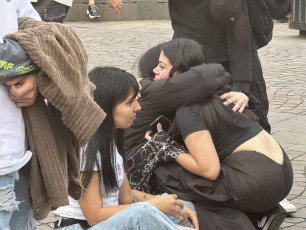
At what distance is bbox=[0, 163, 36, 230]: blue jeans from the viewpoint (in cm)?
246

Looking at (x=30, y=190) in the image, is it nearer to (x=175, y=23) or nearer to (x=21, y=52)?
(x=21, y=52)

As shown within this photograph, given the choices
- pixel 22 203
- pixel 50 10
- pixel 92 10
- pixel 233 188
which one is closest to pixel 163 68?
pixel 233 188

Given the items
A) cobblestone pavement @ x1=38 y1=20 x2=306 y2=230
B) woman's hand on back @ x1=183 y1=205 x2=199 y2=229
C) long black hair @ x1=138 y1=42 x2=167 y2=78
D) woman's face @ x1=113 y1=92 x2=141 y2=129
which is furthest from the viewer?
cobblestone pavement @ x1=38 y1=20 x2=306 y2=230

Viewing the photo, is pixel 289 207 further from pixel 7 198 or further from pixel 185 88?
pixel 7 198

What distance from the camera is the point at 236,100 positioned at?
14.2 feet

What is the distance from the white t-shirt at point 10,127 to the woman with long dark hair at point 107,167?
2.93ft

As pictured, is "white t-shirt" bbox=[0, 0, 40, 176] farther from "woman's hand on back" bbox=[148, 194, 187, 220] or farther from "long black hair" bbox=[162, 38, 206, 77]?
"long black hair" bbox=[162, 38, 206, 77]

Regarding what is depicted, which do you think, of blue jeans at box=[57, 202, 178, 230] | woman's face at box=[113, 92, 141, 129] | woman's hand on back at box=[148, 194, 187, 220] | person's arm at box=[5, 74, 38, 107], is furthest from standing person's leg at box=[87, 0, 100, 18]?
person's arm at box=[5, 74, 38, 107]

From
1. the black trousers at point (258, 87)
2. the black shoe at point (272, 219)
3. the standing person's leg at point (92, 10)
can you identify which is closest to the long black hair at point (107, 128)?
the black shoe at point (272, 219)

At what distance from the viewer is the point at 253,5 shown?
482 centimetres

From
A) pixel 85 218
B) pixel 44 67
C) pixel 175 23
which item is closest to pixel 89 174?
pixel 85 218

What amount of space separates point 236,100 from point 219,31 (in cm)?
67

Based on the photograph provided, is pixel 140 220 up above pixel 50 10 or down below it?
below

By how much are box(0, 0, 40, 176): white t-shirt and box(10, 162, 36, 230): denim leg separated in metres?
0.09
